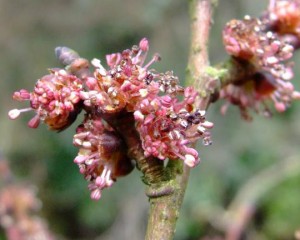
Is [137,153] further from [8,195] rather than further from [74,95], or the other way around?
[8,195]

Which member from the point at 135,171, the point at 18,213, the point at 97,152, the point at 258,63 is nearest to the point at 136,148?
the point at 97,152

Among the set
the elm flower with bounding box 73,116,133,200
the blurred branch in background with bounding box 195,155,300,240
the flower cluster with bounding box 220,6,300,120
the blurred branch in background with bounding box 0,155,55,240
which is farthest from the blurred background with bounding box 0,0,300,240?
the elm flower with bounding box 73,116,133,200

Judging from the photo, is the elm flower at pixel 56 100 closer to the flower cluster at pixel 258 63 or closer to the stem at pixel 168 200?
the stem at pixel 168 200

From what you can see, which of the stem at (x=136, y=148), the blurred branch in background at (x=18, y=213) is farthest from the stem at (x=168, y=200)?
the blurred branch in background at (x=18, y=213)

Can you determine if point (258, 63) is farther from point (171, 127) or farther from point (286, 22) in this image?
point (171, 127)

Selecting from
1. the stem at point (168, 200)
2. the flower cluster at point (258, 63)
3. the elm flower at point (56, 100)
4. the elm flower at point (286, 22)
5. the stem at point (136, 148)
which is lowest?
the stem at point (168, 200)
